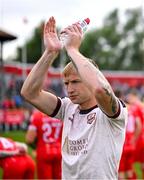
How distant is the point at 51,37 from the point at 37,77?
376 millimetres

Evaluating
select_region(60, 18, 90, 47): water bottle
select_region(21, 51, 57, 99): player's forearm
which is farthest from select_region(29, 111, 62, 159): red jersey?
select_region(60, 18, 90, 47): water bottle

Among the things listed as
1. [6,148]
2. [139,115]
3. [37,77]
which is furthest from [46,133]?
[37,77]

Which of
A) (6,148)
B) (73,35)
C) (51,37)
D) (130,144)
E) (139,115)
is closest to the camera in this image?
(73,35)

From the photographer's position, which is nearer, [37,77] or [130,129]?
[37,77]

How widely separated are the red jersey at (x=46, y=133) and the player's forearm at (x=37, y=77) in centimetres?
496

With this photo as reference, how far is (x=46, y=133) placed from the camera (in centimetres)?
991

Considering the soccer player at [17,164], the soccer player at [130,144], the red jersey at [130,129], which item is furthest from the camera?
the soccer player at [130,144]

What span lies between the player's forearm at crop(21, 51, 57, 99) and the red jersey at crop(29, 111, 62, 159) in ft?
16.3

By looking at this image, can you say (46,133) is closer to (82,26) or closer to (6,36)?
(82,26)

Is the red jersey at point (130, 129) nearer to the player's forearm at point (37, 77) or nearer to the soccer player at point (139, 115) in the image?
the soccer player at point (139, 115)

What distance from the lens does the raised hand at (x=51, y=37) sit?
4.27 meters

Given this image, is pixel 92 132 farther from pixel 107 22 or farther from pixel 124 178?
pixel 107 22

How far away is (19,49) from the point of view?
88.2 m

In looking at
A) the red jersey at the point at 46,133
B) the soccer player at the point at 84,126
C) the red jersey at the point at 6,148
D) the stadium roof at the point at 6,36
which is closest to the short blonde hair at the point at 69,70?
the soccer player at the point at 84,126
